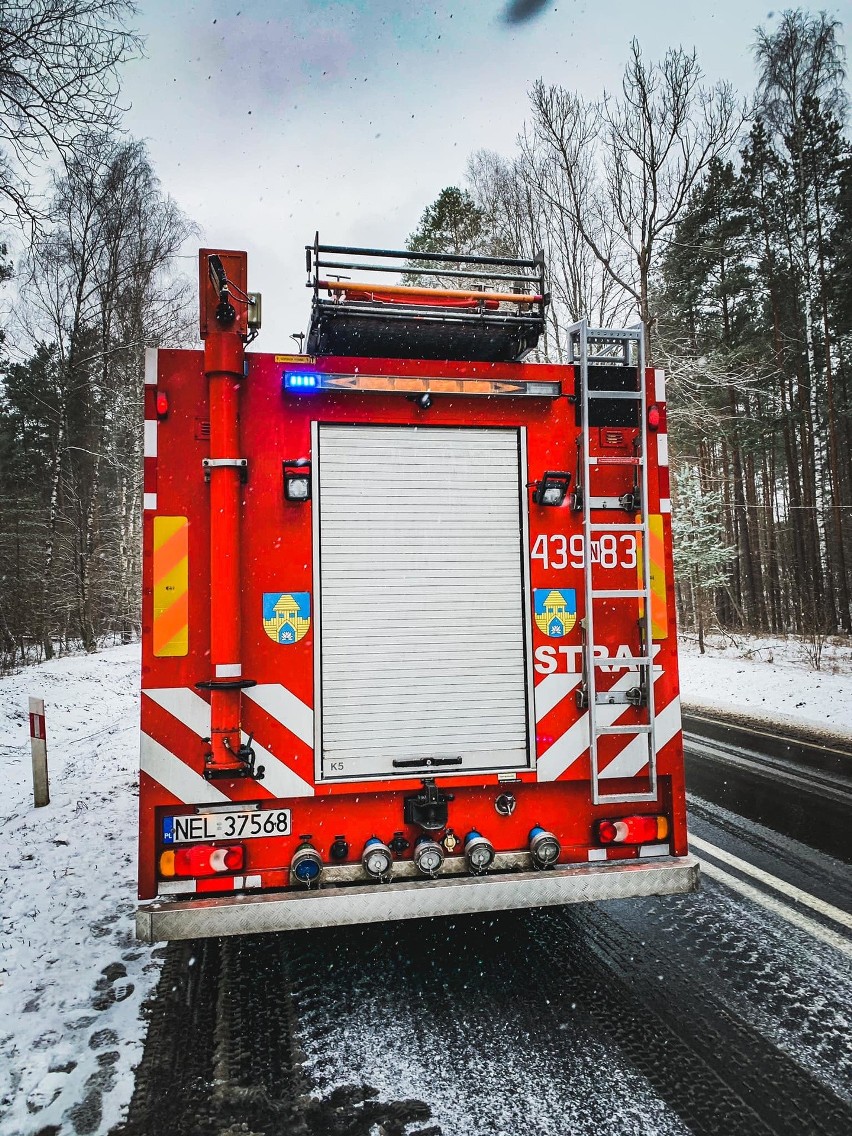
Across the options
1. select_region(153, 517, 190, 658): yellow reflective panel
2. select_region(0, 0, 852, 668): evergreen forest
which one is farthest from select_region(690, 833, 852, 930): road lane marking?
select_region(0, 0, 852, 668): evergreen forest

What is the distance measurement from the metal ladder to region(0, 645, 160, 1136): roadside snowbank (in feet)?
8.02

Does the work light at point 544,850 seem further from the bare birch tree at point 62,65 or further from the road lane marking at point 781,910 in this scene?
the bare birch tree at point 62,65

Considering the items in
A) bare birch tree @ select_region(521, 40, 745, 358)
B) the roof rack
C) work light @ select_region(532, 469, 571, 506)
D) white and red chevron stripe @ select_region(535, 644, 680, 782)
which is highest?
bare birch tree @ select_region(521, 40, 745, 358)

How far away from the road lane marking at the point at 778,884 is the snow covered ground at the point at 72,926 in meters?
3.77

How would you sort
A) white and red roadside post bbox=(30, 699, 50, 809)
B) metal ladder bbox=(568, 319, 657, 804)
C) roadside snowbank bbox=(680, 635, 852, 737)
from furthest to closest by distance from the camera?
roadside snowbank bbox=(680, 635, 852, 737) < white and red roadside post bbox=(30, 699, 50, 809) < metal ladder bbox=(568, 319, 657, 804)

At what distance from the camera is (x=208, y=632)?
320 cm

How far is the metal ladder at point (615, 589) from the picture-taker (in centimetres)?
342

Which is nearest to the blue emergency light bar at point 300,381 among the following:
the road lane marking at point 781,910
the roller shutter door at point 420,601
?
the roller shutter door at point 420,601

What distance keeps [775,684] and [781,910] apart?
425 inches

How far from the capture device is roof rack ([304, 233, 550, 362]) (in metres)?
3.49

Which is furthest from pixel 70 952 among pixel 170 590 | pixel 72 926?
pixel 170 590

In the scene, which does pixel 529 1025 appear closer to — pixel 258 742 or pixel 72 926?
pixel 258 742

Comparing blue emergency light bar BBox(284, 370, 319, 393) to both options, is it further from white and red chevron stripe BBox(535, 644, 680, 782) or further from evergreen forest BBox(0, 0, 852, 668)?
evergreen forest BBox(0, 0, 852, 668)

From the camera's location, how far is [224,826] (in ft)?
10.3
